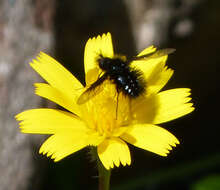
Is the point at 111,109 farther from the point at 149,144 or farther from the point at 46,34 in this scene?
the point at 46,34

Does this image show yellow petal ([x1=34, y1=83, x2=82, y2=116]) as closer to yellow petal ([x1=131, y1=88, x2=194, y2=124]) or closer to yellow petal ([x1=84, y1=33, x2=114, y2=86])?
yellow petal ([x1=84, y1=33, x2=114, y2=86])

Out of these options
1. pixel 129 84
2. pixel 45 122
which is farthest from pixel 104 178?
pixel 129 84

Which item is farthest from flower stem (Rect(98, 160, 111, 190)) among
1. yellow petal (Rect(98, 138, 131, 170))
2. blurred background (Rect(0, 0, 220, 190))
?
blurred background (Rect(0, 0, 220, 190))

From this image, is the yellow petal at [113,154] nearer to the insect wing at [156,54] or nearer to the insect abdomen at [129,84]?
the insect abdomen at [129,84]

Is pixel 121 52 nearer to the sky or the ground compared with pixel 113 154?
nearer to the sky

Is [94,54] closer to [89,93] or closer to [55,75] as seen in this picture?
[55,75]

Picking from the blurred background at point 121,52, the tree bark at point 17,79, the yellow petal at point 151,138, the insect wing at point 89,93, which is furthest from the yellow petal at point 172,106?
the tree bark at point 17,79

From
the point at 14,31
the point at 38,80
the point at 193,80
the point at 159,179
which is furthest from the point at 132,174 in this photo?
the point at 14,31
